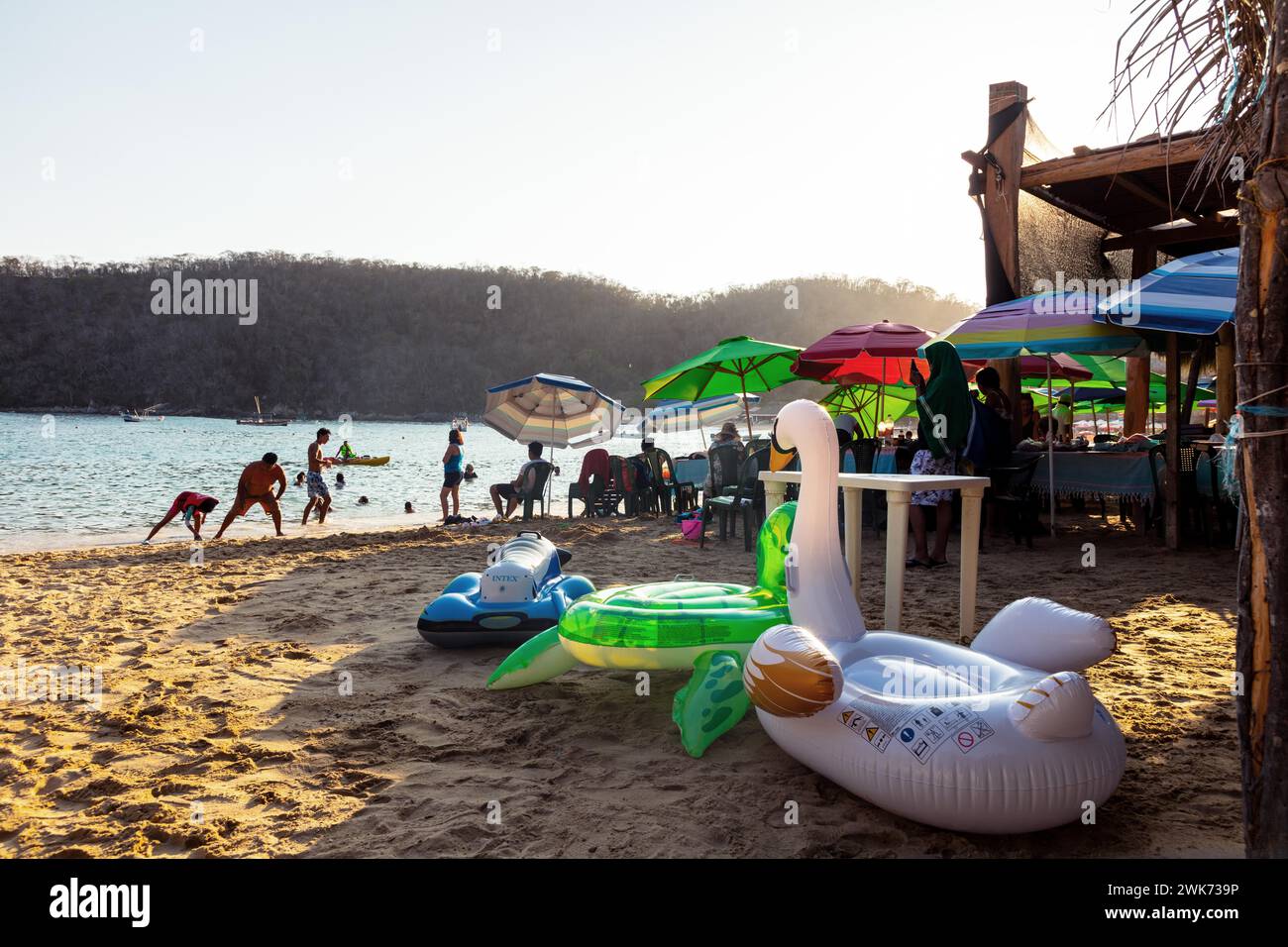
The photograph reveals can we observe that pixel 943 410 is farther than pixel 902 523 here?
Yes

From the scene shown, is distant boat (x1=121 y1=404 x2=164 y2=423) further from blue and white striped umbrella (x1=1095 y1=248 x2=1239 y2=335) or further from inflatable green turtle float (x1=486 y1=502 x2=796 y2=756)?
inflatable green turtle float (x1=486 y1=502 x2=796 y2=756)

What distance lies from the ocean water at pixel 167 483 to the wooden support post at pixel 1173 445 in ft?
36.0

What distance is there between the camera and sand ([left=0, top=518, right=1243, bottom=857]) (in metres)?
2.58

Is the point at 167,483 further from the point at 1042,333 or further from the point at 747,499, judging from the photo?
the point at 1042,333

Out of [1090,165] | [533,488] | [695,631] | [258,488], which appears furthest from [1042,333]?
[258,488]

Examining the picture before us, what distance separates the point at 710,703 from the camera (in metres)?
3.33

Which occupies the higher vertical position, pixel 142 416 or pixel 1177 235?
pixel 142 416

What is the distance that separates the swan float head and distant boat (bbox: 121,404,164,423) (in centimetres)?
8851

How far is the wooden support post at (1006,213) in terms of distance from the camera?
9586 millimetres

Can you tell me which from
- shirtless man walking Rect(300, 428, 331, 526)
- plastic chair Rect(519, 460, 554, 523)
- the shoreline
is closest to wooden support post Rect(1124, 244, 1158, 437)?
the shoreline

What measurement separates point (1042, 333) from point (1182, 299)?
1061 millimetres

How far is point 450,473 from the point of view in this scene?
42.1 feet
